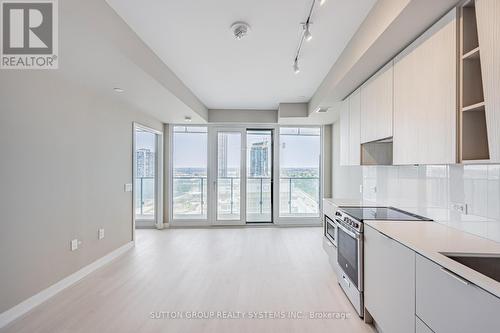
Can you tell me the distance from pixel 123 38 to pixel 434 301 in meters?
2.98

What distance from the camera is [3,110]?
2.12 meters

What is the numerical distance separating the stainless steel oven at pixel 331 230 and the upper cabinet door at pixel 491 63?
196 centimetres

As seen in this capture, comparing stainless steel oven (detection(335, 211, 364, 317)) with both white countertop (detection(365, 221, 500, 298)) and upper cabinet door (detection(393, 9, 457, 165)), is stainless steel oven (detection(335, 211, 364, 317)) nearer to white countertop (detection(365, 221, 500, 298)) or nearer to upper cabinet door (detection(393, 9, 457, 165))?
white countertop (detection(365, 221, 500, 298))

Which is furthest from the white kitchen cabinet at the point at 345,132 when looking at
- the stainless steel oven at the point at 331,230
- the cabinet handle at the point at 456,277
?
the cabinet handle at the point at 456,277

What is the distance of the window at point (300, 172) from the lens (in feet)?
18.6

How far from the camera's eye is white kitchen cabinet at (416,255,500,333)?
100 cm

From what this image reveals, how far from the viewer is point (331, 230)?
320cm

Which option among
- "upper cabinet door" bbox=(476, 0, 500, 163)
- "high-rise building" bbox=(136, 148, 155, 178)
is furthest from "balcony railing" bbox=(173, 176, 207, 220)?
"upper cabinet door" bbox=(476, 0, 500, 163)

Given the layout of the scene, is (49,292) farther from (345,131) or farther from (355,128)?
(345,131)

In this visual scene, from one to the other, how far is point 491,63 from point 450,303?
4.13ft

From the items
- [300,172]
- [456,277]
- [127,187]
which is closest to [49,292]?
[127,187]

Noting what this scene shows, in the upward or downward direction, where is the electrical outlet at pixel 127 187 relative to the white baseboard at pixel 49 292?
upward

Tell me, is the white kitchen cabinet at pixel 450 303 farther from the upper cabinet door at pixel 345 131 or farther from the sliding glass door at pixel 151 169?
the sliding glass door at pixel 151 169

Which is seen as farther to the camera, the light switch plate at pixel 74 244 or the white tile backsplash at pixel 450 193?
the light switch plate at pixel 74 244
